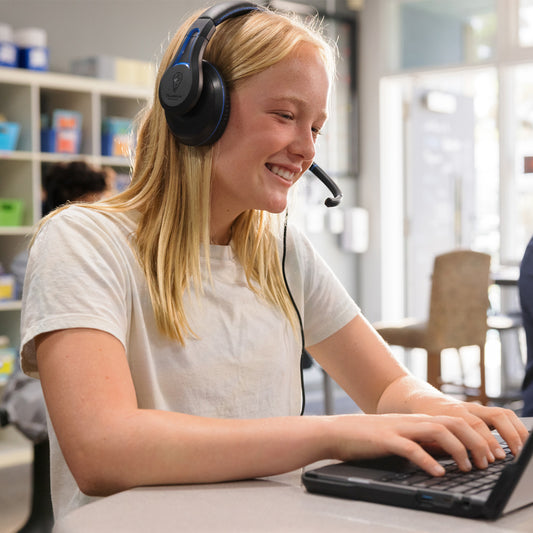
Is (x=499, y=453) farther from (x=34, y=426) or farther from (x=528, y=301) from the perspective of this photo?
(x=34, y=426)

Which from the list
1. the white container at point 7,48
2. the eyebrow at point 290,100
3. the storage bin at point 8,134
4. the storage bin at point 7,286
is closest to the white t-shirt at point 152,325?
the eyebrow at point 290,100

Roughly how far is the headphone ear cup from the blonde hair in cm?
2

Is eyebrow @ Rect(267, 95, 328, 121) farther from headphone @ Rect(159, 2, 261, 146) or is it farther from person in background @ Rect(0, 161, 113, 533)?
person in background @ Rect(0, 161, 113, 533)

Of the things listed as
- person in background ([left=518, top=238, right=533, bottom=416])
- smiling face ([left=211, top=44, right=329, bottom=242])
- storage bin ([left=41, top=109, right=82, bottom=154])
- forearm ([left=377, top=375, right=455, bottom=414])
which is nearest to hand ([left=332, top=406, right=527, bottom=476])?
forearm ([left=377, top=375, right=455, bottom=414])

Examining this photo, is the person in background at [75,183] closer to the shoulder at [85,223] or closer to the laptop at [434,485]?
the shoulder at [85,223]

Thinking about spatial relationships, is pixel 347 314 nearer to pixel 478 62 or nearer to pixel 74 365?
pixel 74 365

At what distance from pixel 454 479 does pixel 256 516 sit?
0.20 metres

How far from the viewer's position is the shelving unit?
3924 millimetres

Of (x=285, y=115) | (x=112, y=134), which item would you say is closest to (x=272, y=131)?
(x=285, y=115)

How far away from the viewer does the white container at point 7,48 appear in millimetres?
3832

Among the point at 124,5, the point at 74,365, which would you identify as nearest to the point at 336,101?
the point at 124,5

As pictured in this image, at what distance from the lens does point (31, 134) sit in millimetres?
3947

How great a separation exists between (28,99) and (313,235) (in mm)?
2504

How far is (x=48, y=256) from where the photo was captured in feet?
3.05
